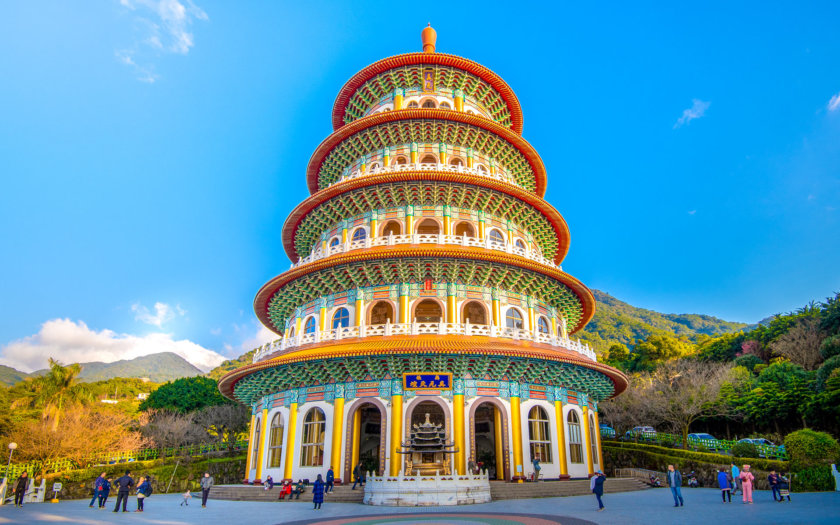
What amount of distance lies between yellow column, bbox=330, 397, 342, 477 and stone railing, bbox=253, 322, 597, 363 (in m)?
2.65

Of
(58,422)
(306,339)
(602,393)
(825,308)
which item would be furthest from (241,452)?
(825,308)

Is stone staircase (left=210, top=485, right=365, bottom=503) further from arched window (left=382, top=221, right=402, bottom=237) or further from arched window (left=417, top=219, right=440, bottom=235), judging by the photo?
arched window (left=417, top=219, right=440, bottom=235)

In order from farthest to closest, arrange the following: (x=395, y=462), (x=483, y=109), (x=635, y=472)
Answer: (x=483, y=109), (x=635, y=472), (x=395, y=462)

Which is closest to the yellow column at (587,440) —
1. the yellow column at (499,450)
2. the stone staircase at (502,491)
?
the stone staircase at (502,491)

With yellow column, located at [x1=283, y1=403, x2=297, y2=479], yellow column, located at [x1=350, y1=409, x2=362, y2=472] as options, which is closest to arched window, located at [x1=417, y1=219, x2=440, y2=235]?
yellow column, located at [x1=350, y1=409, x2=362, y2=472]

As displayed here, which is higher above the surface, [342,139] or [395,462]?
[342,139]

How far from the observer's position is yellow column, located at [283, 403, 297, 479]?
20.7 meters

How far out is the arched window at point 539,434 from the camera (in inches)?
827

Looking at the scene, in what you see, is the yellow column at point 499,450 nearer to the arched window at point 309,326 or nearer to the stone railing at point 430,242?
the stone railing at point 430,242

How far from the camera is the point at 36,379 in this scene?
4788 cm

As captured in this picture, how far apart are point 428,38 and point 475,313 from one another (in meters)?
20.4

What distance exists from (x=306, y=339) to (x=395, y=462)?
653cm

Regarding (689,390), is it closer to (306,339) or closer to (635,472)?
(635,472)

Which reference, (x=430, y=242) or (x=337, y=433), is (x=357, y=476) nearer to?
(x=337, y=433)
